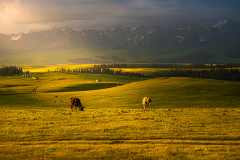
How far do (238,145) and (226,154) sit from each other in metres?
3.19

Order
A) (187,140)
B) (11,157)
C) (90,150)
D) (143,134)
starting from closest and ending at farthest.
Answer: (11,157)
(90,150)
(187,140)
(143,134)

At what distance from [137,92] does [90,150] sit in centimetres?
6571

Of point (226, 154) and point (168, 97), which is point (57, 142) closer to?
point (226, 154)

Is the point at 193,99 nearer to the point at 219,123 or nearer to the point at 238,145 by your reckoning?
the point at 219,123

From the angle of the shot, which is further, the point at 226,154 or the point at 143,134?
the point at 143,134

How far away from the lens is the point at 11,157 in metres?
14.9

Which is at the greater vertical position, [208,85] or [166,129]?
[208,85]

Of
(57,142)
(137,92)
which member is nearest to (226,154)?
(57,142)

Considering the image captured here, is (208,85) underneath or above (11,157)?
above

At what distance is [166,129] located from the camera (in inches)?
892

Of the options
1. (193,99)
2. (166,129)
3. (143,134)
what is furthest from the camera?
(193,99)

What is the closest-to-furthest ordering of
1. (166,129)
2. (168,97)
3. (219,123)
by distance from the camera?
1. (166,129)
2. (219,123)
3. (168,97)

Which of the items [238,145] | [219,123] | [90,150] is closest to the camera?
[90,150]

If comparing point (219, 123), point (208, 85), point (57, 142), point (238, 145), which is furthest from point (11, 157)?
Answer: point (208, 85)
